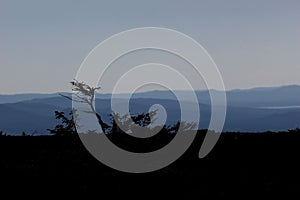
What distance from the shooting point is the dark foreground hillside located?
14.1 m

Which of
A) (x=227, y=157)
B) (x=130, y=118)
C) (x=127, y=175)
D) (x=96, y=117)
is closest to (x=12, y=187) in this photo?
(x=127, y=175)

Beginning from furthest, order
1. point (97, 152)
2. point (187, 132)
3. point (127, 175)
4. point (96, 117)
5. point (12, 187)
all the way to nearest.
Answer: point (96, 117) → point (187, 132) → point (97, 152) → point (127, 175) → point (12, 187)

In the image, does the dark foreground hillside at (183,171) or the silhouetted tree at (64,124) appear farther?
the silhouetted tree at (64,124)

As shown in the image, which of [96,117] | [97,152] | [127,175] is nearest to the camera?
[127,175]

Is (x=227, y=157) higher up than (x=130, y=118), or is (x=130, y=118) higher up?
(x=130, y=118)

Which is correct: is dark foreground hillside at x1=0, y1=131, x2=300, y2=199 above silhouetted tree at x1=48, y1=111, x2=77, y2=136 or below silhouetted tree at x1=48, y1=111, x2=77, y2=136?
below

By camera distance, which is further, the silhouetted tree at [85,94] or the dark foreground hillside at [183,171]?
the silhouetted tree at [85,94]

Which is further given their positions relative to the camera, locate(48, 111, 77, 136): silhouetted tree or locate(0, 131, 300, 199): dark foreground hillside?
locate(48, 111, 77, 136): silhouetted tree

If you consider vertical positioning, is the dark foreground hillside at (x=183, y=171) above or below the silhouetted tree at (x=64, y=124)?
below

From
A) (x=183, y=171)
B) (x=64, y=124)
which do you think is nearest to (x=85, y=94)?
(x=64, y=124)

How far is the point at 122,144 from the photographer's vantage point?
19.8 m

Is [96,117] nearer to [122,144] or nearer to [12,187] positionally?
[122,144]

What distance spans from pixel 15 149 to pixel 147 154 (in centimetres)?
659

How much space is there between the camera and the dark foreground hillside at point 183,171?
1413 cm
